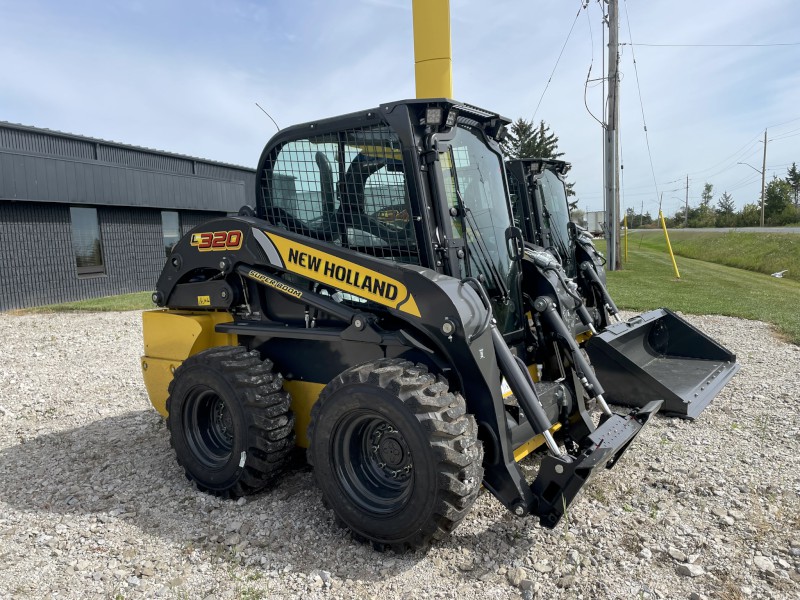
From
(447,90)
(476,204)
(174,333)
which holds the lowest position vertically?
(174,333)

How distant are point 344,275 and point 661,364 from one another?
4.46m

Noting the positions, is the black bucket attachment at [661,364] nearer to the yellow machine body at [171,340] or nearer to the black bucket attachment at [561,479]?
the black bucket attachment at [561,479]

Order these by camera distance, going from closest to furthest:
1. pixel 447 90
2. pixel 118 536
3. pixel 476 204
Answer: pixel 118 536 < pixel 476 204 < pixel 447 90

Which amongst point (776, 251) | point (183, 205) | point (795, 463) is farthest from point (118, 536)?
point (776, 251)

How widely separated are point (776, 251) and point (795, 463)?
25162mm

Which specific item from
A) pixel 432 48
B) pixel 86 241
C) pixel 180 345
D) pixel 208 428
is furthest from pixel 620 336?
pixel 86 241

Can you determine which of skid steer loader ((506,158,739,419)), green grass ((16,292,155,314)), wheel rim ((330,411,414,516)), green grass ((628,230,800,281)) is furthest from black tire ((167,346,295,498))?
green grass ((628,230,800,281))

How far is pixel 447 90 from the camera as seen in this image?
5891 mm

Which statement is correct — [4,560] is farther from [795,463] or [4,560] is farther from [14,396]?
[795,463]

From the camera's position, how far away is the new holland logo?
3.31 metres

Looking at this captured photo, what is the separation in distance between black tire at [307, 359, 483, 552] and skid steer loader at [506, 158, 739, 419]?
274 centimetres

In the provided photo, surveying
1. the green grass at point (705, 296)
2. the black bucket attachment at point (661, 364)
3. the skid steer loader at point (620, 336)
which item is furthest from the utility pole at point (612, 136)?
the black bucket attachment at point (661, 364)

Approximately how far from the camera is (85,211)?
16.2 meters

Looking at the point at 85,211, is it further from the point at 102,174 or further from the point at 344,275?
the point at 344,275
